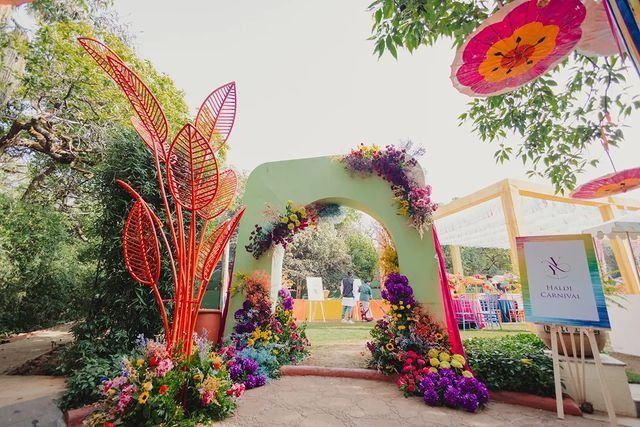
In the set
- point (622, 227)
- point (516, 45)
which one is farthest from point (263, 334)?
point (622, 227)

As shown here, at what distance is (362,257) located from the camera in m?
20.5

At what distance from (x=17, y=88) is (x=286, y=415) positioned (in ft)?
24.3

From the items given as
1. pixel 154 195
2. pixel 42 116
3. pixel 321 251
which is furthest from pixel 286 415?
pixel 321 251

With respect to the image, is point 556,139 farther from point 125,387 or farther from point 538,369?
point 125,387

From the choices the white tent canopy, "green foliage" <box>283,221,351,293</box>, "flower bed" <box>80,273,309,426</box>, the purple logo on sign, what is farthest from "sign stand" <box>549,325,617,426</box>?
"green foliage" <box>283,221,351,293</box>

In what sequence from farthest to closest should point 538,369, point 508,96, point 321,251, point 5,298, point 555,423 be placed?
1. point 321,251
2. point 5,298
3. point 508,96
4. point 538,369
5. point 555,423

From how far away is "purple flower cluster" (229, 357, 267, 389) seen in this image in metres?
3.84

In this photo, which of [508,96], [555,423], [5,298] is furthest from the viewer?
[5,298]

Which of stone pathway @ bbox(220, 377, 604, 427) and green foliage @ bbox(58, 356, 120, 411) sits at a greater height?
green foliage @ bbox(58, 356, 120, 411)

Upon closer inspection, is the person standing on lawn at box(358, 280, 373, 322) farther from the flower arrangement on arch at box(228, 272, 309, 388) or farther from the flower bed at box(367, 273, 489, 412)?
the flower bed at box(367, 273, 489, 412)

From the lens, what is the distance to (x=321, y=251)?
728 inches

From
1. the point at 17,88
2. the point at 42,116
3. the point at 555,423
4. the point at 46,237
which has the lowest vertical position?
the point at 555,423

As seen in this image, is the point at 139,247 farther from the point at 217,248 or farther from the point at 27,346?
the point at 27,346

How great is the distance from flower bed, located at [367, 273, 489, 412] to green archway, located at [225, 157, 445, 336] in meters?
0.26
